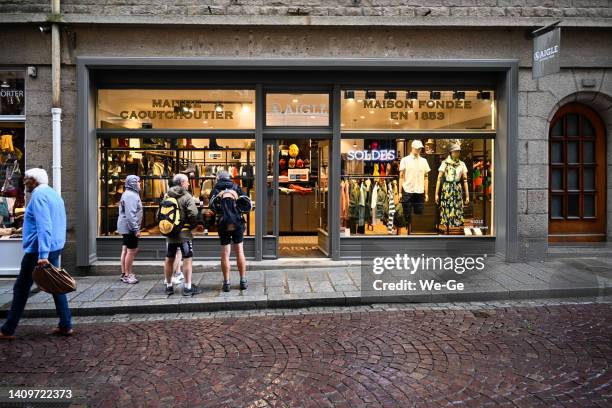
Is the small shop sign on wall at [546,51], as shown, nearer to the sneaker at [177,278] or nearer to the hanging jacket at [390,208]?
the hanging jacket at [390,208]

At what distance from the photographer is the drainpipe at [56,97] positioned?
9.48 m

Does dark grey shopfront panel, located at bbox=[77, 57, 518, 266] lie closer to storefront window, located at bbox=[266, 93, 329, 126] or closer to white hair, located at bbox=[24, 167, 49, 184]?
storefront window, located at bbox=[266, 93, 329, 126]

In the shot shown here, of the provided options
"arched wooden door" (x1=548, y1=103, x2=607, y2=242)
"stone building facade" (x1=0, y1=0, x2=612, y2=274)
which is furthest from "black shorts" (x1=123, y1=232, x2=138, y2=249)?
"arched wooden door" (x1=548, y1=103, x2=607, y2=242)

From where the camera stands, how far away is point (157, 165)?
34.4 feet

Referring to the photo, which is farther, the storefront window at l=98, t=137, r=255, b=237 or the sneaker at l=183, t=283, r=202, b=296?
the storefront window at l=98, t=137, r=255, b=237

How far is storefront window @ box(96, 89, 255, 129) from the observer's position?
34.3ft

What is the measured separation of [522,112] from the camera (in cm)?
1048

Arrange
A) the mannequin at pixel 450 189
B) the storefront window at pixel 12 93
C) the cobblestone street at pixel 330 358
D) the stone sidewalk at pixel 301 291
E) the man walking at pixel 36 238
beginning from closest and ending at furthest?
1. the cobblestone street at pixel 330 358
2. the man walking at pixel 36 238
3. the stone sidewalk at pixel 301 291
4. the storefront window at pixel 12 93
5. the mannequin at pixel 450 189

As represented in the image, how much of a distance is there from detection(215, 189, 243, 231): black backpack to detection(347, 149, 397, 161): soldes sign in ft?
11.8

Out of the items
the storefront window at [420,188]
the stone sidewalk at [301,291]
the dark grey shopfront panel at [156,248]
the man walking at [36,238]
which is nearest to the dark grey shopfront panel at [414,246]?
the storefront window at [420,188]

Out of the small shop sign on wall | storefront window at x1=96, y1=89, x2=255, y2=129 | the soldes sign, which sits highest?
the small shop sign on wall

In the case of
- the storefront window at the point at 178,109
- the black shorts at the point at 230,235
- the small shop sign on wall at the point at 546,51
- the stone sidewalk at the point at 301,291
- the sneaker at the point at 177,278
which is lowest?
the stone sidewalk at the point at 301,291

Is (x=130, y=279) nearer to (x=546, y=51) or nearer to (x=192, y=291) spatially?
(x=192, y=291)

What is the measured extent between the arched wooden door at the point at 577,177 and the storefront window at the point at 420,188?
5.01 ft
